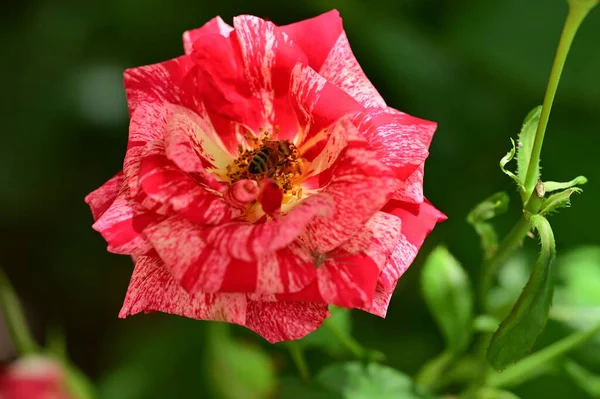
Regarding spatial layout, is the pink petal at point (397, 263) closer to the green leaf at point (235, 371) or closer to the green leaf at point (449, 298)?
the green leaf at point (235, 371)

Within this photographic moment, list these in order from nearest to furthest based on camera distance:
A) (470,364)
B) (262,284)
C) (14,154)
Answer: (262,284)
(470,364)
(14,154)

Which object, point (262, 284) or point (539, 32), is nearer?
point (262, 284)

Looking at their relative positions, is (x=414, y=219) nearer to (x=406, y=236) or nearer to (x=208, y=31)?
(x=406, y=236)

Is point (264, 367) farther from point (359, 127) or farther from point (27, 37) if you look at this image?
point (27, 37)

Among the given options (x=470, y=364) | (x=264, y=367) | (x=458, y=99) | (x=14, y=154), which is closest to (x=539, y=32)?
(x=458, y=99)

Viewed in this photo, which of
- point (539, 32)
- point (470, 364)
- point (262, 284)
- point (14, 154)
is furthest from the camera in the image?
point (14, 154)

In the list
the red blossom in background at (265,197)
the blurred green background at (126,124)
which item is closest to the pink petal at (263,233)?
the red blossom in background at (265,197)

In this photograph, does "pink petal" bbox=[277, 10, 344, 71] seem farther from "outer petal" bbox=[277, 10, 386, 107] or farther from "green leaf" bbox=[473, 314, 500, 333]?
"green leaf" bbox=[473, 314, 500, 333]
